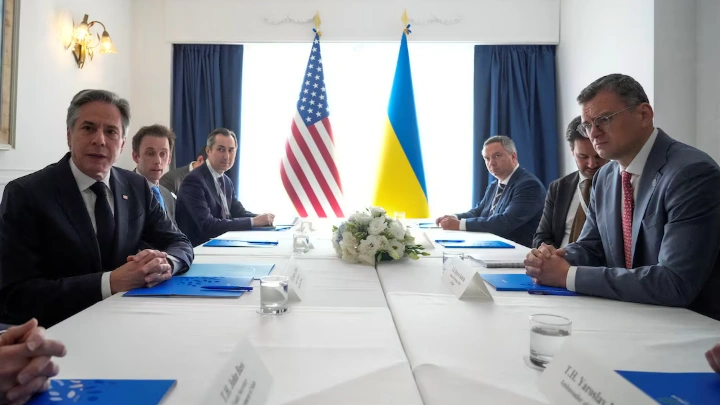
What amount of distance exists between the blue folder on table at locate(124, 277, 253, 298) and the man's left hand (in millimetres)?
1942

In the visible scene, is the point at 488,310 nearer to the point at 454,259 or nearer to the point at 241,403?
the point at 454,259

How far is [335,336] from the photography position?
3.02ft

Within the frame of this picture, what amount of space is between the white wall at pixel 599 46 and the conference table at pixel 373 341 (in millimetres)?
2864

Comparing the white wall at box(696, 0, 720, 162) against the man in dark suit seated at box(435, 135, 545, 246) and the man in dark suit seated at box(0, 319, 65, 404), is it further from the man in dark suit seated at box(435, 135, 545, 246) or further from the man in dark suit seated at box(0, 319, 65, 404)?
the man in dark suit seated at box(0, 319, 65, 404)

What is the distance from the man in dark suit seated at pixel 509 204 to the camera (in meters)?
3.09

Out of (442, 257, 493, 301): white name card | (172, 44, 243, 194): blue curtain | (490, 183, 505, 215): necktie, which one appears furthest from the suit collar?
(172, 44, 243, 194): blue curtain

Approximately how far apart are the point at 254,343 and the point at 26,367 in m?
0.37

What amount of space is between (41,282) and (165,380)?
35.5 inches

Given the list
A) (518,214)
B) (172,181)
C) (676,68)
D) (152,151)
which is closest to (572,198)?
(518,214)

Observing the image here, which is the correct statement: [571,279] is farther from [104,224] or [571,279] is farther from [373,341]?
[104,224]

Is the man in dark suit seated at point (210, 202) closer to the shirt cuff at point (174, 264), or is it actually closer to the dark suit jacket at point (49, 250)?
the dark suit jacket at point (49, 250)

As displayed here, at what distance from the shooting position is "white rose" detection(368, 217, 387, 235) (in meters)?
1.73

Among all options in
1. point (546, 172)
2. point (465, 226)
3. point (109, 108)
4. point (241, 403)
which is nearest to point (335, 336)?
point (241, 403)

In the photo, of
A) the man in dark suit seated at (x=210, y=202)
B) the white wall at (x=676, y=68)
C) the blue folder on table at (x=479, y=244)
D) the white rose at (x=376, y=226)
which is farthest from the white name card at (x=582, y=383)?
the white wall at (x=676, y=68)
